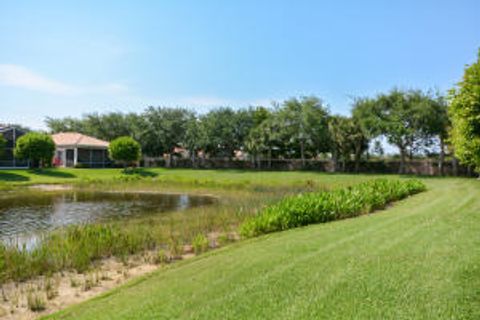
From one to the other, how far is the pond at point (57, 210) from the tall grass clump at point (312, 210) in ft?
19.6

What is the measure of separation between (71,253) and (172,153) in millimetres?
45566

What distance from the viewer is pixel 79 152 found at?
1721 inches

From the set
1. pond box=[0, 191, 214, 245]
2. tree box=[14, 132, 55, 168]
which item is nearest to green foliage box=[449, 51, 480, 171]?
pond box=[0, 191, 214, 245]

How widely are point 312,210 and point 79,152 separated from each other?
40.6 meters

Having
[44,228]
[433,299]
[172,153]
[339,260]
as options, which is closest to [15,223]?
[44,228]

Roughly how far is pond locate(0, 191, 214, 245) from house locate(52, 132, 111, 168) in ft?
76.6

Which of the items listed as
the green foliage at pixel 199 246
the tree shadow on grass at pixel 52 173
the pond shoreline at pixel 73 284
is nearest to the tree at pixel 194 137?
the tree shadow on grass at pixel 52 173

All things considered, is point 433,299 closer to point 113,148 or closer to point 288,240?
point 288,240

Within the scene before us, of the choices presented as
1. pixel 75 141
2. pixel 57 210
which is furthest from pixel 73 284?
pixel 75 141

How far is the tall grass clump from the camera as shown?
9023mm

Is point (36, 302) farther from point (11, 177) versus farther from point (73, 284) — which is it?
point (11, 177)

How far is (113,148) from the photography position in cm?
3709

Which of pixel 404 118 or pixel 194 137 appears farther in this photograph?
pixel 194 137

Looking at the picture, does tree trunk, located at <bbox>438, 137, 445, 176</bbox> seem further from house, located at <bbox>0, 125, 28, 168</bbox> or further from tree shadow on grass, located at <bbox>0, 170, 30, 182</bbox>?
house, located at <bbox>0, 125, 28, 168</bbox>
